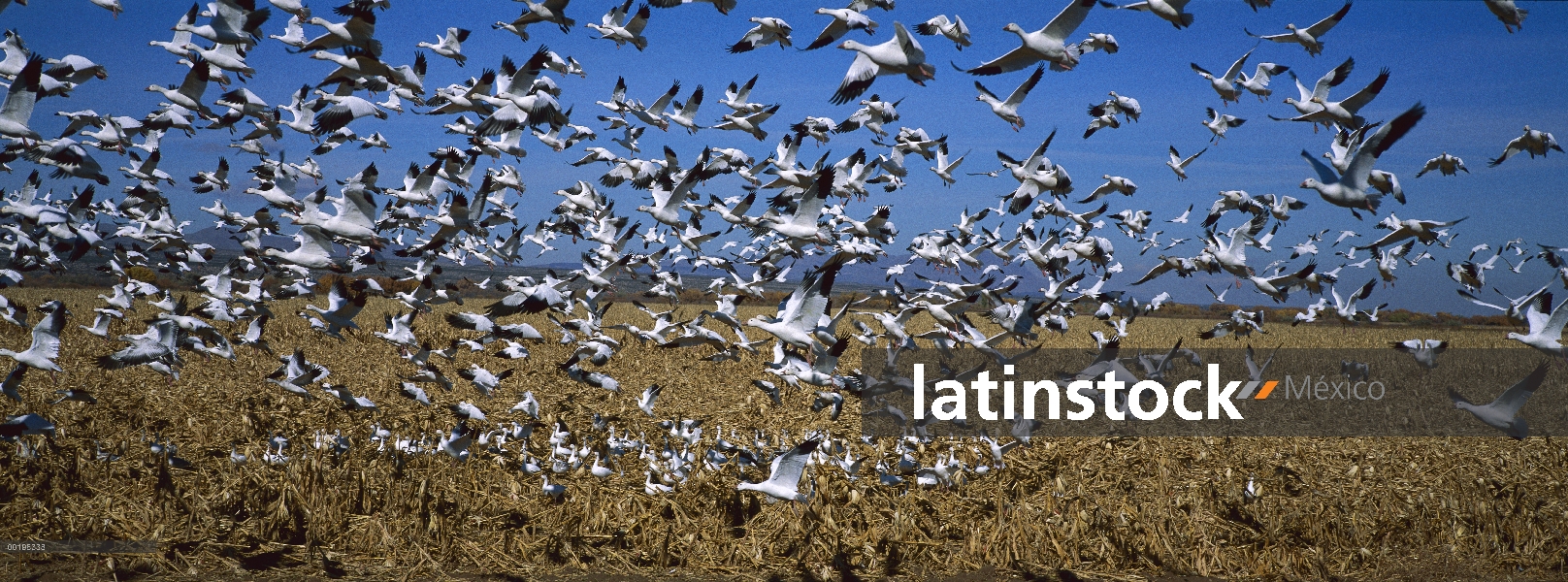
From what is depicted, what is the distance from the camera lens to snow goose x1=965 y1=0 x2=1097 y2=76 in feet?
25.9

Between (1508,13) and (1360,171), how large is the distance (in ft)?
6.74

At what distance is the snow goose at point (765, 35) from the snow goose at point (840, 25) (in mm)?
742

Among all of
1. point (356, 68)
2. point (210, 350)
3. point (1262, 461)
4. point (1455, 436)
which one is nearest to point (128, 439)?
point (210, 350)

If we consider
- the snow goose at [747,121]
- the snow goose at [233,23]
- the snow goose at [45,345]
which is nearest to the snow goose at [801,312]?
the snow goose at [747,121]

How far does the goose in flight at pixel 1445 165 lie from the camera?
35.0ft

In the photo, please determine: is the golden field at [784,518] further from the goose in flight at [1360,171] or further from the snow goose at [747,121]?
the snow goose at [747,121]

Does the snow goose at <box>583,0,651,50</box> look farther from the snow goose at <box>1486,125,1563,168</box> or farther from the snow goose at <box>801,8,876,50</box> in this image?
the snow goose at <box>1486,125,1563,168</box>

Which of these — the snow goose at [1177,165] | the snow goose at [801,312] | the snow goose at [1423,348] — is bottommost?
the snow goose at [1423,348]

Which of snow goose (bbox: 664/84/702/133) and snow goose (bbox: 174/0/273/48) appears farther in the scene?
snow goose (bbox: 664/84/702/133)

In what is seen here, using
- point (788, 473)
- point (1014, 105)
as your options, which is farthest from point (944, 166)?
point (788, 473)

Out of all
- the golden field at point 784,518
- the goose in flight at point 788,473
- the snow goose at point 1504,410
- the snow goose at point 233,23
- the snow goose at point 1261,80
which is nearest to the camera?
the goose in flight at point 788,473

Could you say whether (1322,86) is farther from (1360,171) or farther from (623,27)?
(623,27)

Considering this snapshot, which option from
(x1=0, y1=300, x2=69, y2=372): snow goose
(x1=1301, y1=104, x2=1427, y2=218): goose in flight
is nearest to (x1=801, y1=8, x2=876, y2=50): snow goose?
(x1=1301, y1=104, x2=1427, y2=218): goose in flight

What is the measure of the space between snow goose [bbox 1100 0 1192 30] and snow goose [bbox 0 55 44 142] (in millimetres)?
10485
